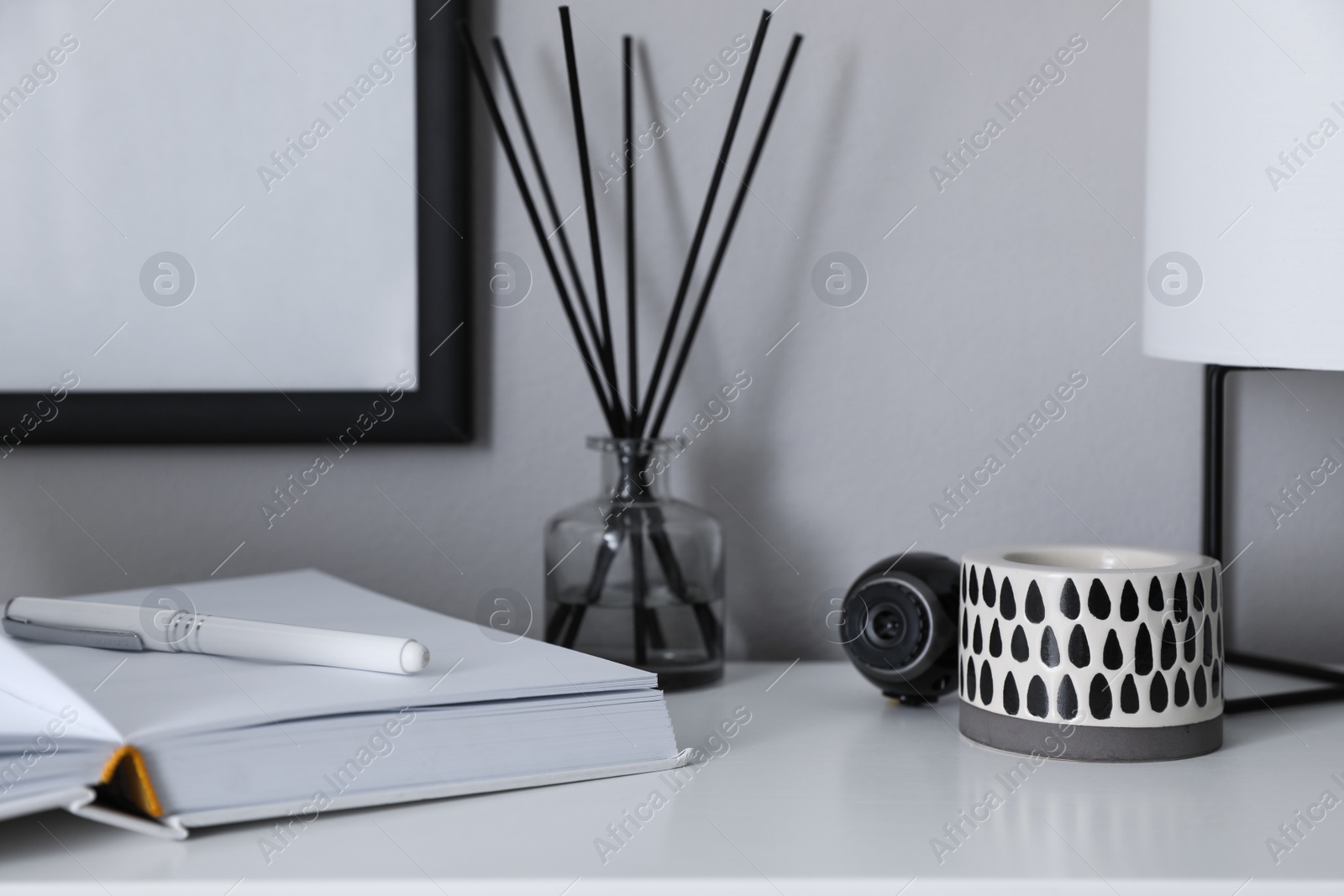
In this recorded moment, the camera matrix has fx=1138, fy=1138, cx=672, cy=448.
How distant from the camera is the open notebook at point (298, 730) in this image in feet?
1.48

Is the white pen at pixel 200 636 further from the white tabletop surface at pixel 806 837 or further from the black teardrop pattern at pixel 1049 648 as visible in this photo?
the black teardrop pattern at pixel 1049 648

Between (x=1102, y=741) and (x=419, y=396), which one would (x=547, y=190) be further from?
(x=1102, y=741)

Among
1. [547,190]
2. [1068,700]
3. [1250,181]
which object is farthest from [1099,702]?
[547,190]

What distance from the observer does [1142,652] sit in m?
0.58

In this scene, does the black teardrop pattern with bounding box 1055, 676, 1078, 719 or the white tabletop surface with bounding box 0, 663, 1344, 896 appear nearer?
the white tabletop surface with bounding box 0, 663, 1344, 896

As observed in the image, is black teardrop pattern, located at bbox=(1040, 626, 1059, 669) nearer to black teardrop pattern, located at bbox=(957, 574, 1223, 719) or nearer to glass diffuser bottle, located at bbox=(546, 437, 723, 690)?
black teardrop pattern, located at bbox=(957, 574, 1223, 719)

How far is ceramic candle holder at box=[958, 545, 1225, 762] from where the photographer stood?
0.58 meters

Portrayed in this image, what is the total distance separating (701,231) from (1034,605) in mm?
363

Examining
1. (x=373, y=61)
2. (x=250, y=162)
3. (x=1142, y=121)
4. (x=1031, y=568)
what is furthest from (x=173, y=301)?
(x=1142, y=121)

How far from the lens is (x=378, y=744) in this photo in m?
0.50

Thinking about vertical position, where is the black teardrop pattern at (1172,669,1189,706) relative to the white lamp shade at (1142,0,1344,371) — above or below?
below

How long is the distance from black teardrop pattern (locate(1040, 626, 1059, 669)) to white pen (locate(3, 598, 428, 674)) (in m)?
0.31

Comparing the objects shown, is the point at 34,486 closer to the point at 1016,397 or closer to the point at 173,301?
the point at 173,301

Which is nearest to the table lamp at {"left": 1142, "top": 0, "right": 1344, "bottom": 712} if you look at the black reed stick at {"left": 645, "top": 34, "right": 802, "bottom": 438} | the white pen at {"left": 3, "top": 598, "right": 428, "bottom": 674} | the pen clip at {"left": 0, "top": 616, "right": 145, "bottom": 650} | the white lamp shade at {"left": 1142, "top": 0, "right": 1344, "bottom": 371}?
the white lamp shade at {"left": 1142, "top": 0, "right": 1344, "bottom": 371}
